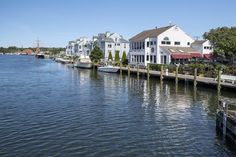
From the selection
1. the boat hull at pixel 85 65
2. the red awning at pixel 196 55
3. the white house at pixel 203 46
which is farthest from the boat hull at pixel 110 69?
the boat hull at pixel 85 65

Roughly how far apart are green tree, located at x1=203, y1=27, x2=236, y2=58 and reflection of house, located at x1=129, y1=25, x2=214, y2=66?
4.38 m

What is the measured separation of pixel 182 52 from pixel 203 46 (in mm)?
10124

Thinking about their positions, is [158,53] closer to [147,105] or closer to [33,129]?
[147,105]

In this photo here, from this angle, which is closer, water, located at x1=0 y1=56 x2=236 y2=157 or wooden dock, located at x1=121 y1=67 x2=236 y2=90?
water, located at x1=0 y1=56 x2=236 y2=157

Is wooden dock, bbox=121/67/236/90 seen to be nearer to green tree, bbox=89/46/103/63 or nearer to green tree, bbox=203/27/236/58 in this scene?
green tree, bbox=203/27/236/58

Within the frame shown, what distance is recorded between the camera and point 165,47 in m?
76.1

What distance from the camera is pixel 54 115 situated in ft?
97.5

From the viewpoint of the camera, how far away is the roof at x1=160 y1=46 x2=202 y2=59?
238 ft

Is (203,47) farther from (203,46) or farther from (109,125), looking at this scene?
(109,125)

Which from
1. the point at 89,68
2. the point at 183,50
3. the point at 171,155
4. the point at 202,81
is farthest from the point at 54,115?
the point at 89,68

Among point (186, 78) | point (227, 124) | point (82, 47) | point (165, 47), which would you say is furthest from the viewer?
point (82, 47)

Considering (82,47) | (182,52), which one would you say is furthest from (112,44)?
(182,52)

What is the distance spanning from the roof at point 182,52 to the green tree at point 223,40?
14.2 feet

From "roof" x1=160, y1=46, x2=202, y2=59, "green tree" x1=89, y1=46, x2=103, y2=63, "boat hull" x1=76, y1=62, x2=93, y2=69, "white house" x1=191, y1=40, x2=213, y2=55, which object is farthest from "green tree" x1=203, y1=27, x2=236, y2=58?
"boat hull" x1=76, y1=62, x2=93, y2=69
